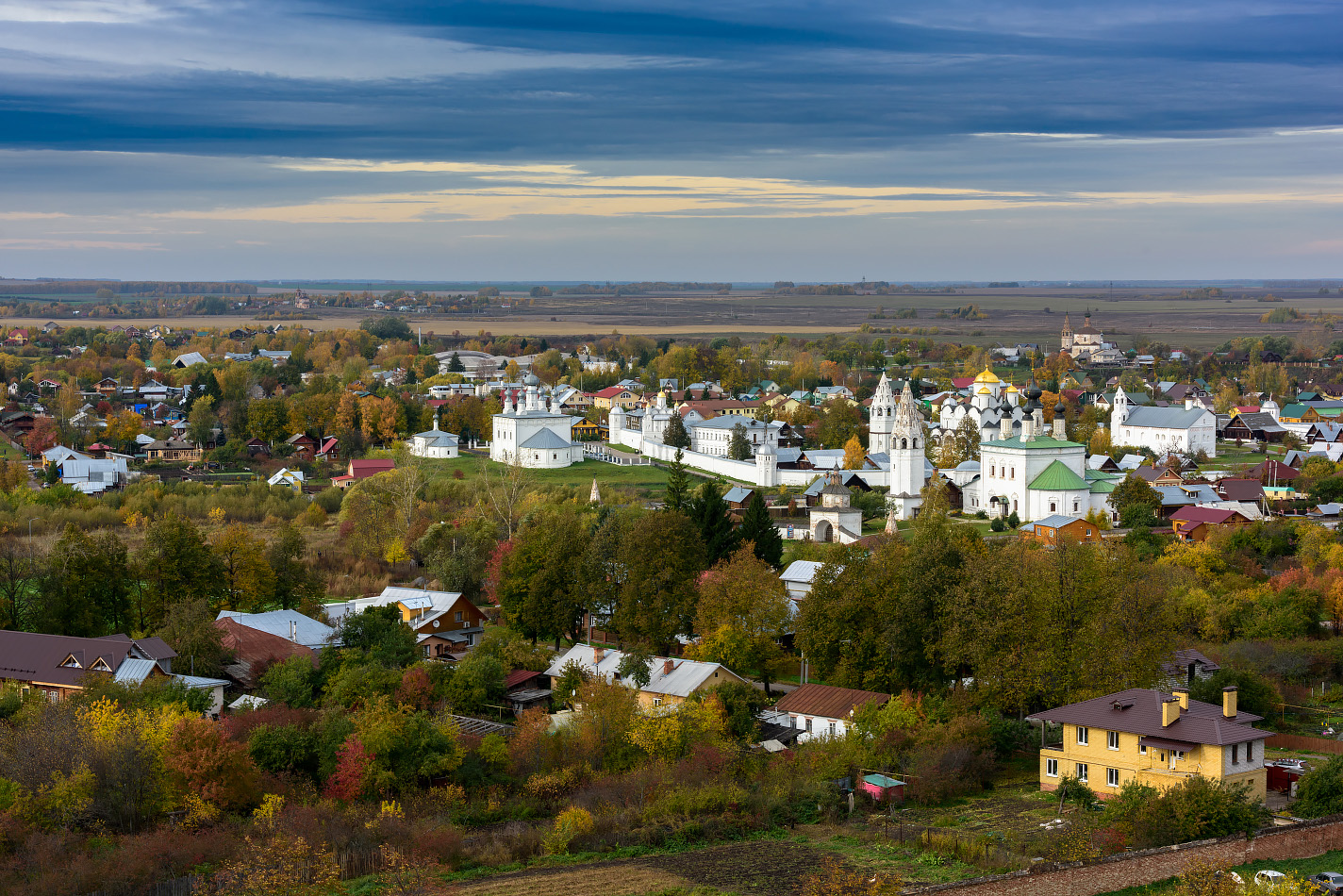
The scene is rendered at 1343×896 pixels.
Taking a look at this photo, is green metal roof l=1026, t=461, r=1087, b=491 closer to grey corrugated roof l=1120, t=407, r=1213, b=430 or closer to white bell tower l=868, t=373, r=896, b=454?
white bell tower l=868, t=373, r=896, b=454

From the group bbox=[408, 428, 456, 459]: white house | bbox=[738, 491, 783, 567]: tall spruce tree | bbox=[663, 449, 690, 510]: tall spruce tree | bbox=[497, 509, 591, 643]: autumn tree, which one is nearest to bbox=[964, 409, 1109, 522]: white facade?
bbox=[663, 449, 690, 510]: tall spruce tree

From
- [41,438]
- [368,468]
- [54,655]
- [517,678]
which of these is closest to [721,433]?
[368,468]

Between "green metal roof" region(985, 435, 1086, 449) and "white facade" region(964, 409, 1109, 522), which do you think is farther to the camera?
"green metal roof" region(985, 435, 1086, 449)

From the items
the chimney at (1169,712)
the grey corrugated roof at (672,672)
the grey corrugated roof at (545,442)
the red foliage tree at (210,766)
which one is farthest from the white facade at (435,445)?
the chimney at (1169,712)

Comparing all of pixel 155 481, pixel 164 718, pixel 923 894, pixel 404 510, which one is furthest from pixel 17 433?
pixel 923 894

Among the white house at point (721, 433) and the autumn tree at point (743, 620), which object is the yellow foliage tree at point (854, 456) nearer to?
the white house at point (721, 433)

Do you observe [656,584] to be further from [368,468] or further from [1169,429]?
[1169,429]
